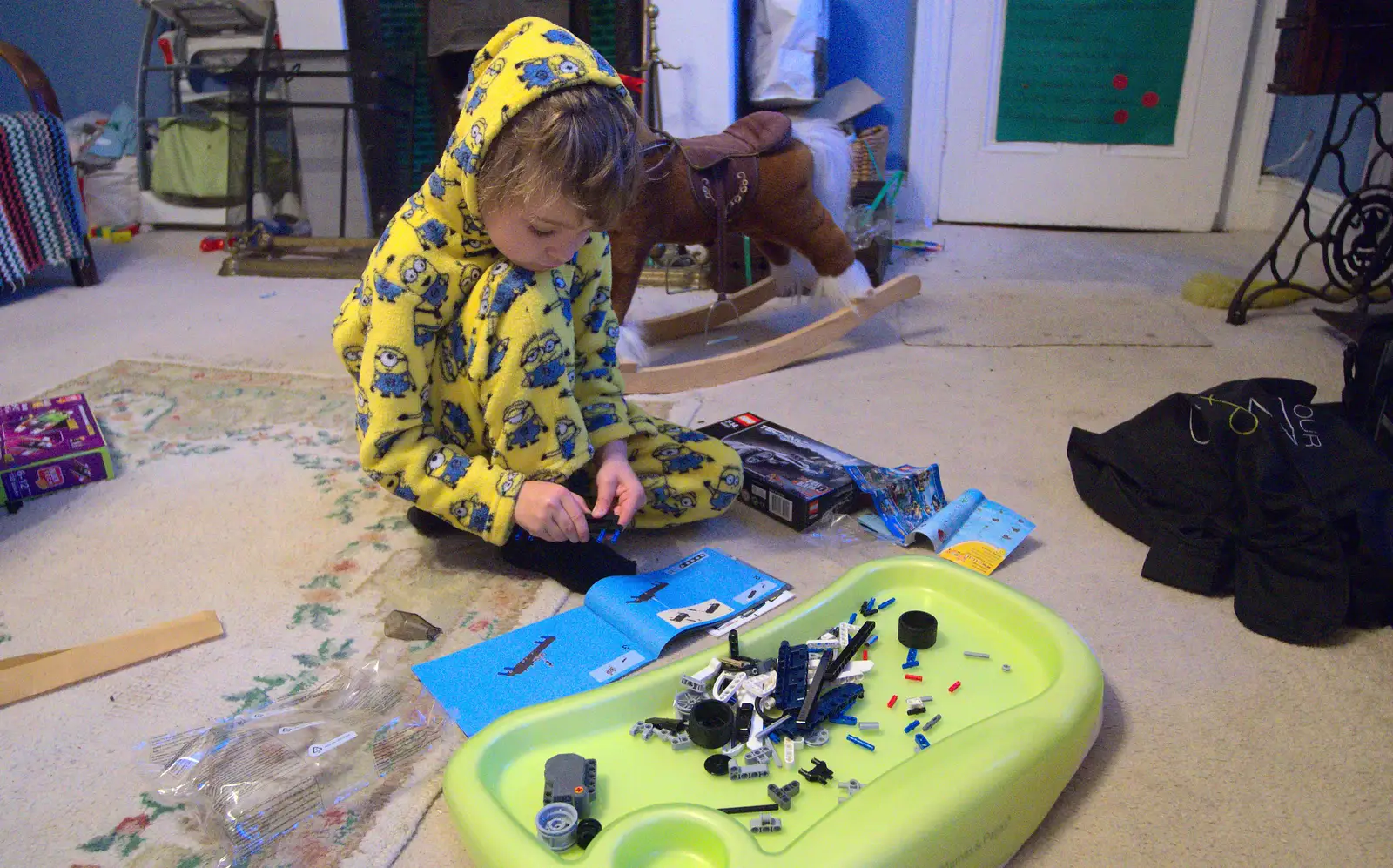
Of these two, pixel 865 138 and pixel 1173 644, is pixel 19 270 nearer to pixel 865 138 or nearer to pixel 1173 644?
pixel 865 138

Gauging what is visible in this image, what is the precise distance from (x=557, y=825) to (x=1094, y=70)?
261 cm

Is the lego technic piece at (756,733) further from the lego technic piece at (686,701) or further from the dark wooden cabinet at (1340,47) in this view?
the dark wooden cabinet at (1340,47)

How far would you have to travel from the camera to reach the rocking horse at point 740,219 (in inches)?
62.2

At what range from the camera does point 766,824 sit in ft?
→ 2.30

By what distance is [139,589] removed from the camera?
1.10 meters

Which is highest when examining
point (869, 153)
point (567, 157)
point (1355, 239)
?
point (567, 157)

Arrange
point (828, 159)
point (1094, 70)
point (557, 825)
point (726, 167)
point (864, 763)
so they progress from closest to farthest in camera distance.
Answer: point (557, 825)
point (864, 763)
point (726, 167)
point (828, 159)
point (1094, 70)

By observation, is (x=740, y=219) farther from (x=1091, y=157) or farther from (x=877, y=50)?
(x=1091, y=157)

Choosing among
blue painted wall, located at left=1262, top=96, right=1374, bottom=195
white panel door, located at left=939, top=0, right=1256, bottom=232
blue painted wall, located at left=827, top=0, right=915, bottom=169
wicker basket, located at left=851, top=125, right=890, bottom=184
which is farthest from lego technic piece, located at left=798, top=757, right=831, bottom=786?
white panel door, located at left=939, top=0, right=1256, bottom=232

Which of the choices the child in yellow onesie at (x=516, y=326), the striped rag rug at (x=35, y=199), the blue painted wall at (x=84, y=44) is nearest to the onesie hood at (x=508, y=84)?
the child in yellow onesie at (x=516, y=326)

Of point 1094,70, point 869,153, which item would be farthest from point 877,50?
point 1094,70

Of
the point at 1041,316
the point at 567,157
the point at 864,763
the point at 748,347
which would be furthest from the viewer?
the point at 1041,316

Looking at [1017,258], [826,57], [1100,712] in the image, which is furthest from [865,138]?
[1100,712]

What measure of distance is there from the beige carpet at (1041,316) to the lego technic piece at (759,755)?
122cm
